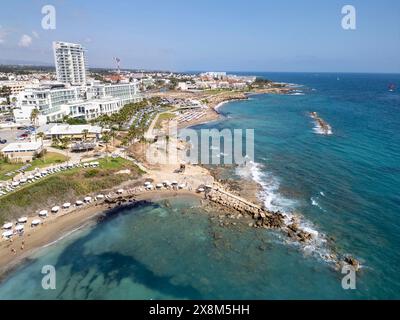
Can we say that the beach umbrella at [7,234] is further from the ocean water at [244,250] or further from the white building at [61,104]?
the white building at [61,104]

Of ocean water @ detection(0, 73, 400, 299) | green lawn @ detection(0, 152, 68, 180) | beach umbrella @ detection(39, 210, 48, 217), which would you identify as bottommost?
ocean water @ detection(0, 73, 400, 299)

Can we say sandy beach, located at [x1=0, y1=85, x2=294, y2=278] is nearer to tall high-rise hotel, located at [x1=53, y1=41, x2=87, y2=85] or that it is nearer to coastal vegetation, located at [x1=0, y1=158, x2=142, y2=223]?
coastal vegetation, located at [x1=0, y1=158, x2=142, y2=223]

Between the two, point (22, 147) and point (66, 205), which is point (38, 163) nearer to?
point (22, 147)

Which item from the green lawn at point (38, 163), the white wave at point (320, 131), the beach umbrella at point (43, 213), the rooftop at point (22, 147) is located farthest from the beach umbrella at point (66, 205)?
the white wave at point (320, 131)

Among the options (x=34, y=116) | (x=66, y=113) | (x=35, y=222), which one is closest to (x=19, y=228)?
(x=35, y=222)

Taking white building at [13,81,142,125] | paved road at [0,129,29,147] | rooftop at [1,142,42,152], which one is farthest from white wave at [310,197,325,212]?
white building at [13,81,142,125]

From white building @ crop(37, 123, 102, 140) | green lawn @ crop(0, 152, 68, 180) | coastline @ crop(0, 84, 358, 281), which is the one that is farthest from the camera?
white building @ crop(37, 123, 102, 140)
